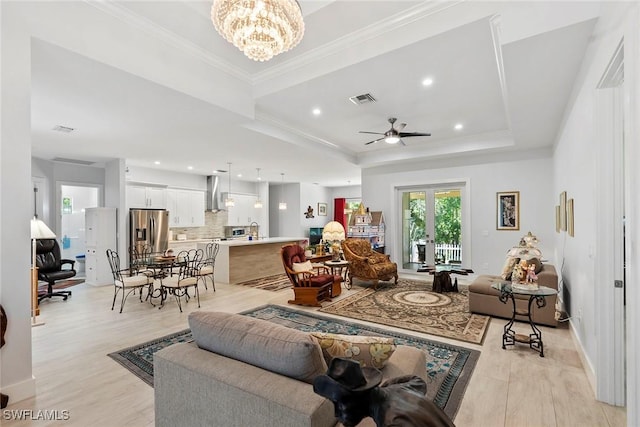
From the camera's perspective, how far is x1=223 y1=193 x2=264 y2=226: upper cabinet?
33.7 feet

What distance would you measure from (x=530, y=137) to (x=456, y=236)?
2703 millimetres

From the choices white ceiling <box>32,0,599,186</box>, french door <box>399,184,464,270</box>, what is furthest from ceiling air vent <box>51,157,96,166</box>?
french door <box>399,184,464,270</box>

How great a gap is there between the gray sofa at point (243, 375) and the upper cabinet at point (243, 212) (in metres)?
8.76

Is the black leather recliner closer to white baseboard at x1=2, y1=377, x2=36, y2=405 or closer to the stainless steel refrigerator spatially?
the stainless steel refrigerator

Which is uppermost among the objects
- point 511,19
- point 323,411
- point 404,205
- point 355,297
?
point 511,19

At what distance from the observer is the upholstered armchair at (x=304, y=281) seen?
16.2 ft

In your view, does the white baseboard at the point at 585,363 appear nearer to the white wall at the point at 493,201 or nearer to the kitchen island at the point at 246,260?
the white wall at the point at 493,201

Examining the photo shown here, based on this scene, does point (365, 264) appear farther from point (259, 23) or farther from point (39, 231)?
point (39, 231)

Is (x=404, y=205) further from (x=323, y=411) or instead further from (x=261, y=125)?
(x=323, y=411)

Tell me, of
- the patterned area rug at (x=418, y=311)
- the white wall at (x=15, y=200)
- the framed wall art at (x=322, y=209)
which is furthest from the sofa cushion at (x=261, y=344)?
the framed wall art at (x=322, y=209)

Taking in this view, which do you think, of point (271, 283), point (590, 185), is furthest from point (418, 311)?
point (271, 283)

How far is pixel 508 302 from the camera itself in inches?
165

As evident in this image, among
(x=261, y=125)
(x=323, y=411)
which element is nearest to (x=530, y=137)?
(x=261, y=125)

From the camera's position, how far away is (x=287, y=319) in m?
4.29
